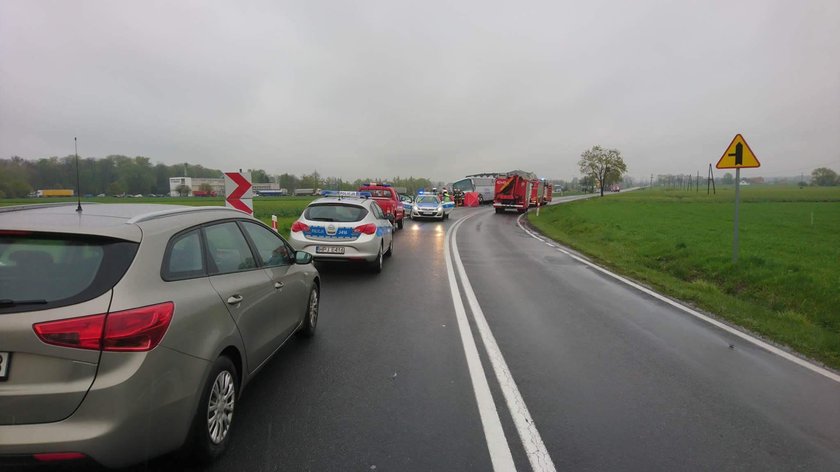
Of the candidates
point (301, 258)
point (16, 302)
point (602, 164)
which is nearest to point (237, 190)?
point (301, 258)

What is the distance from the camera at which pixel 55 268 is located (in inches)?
96.7

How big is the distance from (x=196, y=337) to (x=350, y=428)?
1.29m

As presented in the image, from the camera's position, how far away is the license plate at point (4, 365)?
217 cm

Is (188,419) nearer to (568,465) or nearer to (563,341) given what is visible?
(568,465)

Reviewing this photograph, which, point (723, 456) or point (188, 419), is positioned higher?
point (188, 419)

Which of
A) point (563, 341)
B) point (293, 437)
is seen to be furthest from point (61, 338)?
point (563, 341)

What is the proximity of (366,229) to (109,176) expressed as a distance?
60.0 ft

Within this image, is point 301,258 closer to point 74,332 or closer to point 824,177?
point 74,332

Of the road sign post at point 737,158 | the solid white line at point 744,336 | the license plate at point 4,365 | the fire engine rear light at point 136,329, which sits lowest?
the solid white line at point 744,336

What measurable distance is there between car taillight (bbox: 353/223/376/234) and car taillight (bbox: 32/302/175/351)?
6.88m

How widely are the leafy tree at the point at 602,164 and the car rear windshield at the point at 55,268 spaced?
88.1 metres

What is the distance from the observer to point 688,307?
752 cm

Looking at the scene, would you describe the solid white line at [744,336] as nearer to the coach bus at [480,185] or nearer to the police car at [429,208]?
the police car at [429,208]

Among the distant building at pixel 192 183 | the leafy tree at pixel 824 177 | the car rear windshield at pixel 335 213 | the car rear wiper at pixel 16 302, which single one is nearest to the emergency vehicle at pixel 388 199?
the car rear windshield at pixel 335 213
